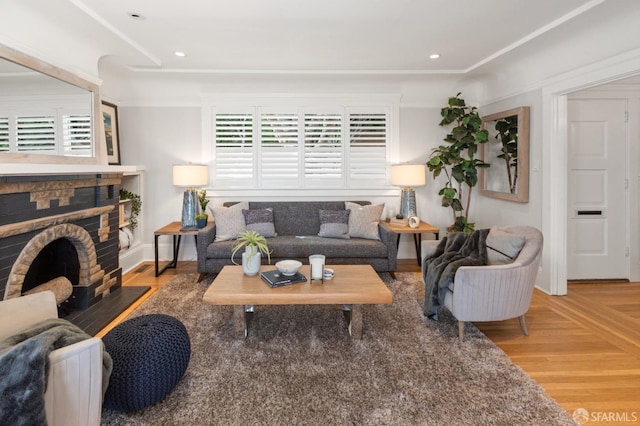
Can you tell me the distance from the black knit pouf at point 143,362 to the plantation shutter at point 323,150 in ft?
10.7

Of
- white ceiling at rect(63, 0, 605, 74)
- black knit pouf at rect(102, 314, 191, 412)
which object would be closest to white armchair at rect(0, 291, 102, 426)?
black knit pouf at rect(102, 314, 191, 412)

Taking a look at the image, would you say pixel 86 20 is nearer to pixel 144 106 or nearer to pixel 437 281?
pixel 144 106

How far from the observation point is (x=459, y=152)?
4.80 metres

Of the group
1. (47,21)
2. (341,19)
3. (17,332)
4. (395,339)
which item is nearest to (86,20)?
(47,21)

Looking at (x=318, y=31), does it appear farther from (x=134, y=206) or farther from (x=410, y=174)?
(x=134, y=206)

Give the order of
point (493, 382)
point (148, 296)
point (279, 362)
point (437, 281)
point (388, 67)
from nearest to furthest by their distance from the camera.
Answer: point (493, 382) < point (279, 362) < point (437, 281) < point (148, 296) < point (388, 67)

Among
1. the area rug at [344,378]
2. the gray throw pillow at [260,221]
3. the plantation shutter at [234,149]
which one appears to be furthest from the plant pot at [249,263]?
the plantation shutter at [234,149]

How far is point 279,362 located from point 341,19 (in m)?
2.70

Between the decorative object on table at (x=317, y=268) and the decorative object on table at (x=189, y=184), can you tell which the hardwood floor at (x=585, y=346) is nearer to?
the decorative object on table at (x=189, y=184)

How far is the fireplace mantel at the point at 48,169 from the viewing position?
90.6 inches

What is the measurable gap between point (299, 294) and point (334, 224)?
201 centimetres

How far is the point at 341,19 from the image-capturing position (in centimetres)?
301

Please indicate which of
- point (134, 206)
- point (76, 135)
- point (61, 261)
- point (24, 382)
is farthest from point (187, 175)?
point (24, 382)

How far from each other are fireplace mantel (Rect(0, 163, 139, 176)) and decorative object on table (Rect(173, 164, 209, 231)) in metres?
0.93
